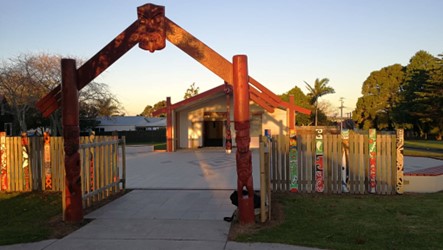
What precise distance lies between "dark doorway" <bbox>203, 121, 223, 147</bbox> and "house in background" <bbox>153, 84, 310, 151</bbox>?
1.74 ft

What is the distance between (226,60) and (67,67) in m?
3.04

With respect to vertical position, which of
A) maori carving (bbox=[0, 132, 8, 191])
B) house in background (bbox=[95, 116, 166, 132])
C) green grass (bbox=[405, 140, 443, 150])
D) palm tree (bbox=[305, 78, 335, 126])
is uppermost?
palm tree (bbox=[305, 78, 335, 126])

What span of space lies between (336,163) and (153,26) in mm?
5330

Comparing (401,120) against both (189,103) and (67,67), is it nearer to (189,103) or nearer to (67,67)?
(189,103)

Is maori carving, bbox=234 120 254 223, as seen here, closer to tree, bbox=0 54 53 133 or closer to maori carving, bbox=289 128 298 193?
maori carving, bbox=289 128 298 193

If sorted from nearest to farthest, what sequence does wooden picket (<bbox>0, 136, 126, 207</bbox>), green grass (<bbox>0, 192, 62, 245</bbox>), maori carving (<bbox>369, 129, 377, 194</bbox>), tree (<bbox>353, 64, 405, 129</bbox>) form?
green grass (<bbox>0, 192, 62, 245</bbox>) < wooden picket (<bbox>0, 136, 126, 207</bbox>) < maori carving (<bbox>369, 129, 377, 194</bbox>) < tree (<bbox>353, 64, 405, 129</bbox>)

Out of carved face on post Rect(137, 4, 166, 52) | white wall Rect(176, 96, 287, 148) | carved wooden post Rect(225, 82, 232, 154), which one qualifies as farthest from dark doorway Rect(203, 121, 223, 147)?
carved face on post Rect(137, 4, 166, 52)

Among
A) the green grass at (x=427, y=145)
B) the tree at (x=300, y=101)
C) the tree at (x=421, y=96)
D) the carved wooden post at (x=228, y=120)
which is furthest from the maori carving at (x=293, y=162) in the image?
the tree at (x=300, y=101)

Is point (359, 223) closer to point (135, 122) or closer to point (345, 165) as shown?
point (345, 165)

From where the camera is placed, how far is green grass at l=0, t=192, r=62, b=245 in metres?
6.07

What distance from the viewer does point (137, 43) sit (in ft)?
23.6

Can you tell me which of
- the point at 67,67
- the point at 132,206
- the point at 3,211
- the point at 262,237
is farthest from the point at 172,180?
the point at 262,237

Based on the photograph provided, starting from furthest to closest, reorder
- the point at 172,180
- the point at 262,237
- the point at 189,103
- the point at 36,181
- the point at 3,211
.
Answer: the point at 189,103 < the point at 172,180 < the point at 36,181 < the point at 3,211 < the point at 262,237

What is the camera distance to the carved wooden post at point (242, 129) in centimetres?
673
